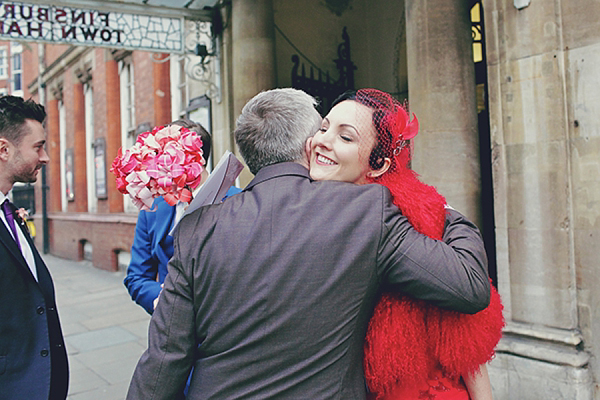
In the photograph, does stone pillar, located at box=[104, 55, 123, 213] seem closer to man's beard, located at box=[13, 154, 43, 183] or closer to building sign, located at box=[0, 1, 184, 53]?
building sign, located at box=[0, 1, 184, 53]

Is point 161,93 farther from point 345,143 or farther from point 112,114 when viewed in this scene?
point 345,143

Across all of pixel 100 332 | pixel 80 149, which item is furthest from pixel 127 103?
pixel 100 332

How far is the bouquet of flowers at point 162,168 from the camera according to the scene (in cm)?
152

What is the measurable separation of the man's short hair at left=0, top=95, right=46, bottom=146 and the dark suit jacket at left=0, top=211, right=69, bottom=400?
443mm

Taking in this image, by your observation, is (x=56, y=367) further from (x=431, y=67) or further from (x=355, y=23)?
(x=355, y=23)

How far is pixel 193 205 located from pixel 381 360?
0.69m

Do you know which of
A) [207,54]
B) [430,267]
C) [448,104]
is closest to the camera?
[430,267]

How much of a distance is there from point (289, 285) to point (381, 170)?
1.49 ft

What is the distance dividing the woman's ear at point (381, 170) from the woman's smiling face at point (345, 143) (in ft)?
0.12

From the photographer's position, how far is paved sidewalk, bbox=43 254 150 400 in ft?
15.9

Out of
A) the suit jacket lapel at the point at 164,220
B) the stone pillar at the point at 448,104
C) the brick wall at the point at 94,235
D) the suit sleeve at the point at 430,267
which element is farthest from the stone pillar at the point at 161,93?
the suit sleeve at the point at 430,267

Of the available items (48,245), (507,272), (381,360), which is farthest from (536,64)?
(48,245)

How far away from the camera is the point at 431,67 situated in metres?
3.86

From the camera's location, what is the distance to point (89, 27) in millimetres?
5332
